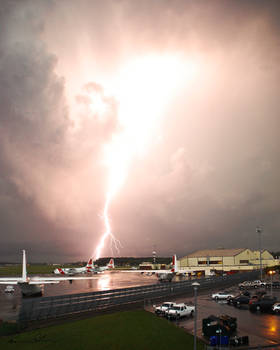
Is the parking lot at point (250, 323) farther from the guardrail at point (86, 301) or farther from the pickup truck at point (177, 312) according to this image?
the guardrail at point (86, 301)

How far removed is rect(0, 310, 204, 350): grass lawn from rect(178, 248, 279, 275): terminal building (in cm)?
9819

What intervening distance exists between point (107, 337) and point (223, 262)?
386 ft

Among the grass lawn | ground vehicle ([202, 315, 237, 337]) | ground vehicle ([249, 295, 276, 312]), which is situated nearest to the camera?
the grass lawn

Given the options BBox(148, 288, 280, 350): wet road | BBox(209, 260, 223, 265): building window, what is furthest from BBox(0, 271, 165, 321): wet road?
BBox(209, 260, 223, 265): building window

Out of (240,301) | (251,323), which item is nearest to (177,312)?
(251,323)

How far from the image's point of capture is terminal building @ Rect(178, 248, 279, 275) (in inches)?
5200

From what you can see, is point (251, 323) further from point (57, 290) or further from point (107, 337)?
point (57, 290)

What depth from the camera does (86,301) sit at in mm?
41281

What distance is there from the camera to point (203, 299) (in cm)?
5347

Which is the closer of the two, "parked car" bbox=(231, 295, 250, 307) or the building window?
"parked car" bbox=(231, 295, 250, 307)

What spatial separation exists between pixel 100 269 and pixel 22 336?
121140 millimetres

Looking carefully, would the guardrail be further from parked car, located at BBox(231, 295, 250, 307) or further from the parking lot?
parked car, located at BBox(231, 295, 250, 307)

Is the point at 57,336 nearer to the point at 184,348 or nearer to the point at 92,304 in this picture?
the point at 184,348

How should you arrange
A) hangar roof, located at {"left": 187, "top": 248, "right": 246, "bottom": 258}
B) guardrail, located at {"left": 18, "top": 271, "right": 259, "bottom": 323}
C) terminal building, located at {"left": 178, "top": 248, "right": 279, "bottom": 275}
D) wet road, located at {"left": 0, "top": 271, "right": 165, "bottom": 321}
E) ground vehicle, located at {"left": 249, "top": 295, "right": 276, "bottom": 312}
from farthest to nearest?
1. hangar roof, located at {"left": 187, "top": 248, "right": 246, "bottom": 258}
2. terminal building, located at {"left": 178, "top": 248, "right": 279, "bottom": 275}
3. wet road, located at {"left": 0, "top": 271, "right": 165, "bottom": 321}
4. ground vehicle, located at {"left": 249, "top": 295, "right": 276, "bottom": 312}
5. guardrail, located at {"left": 18, "top": 271, "right": 259, "bottom": 323}
